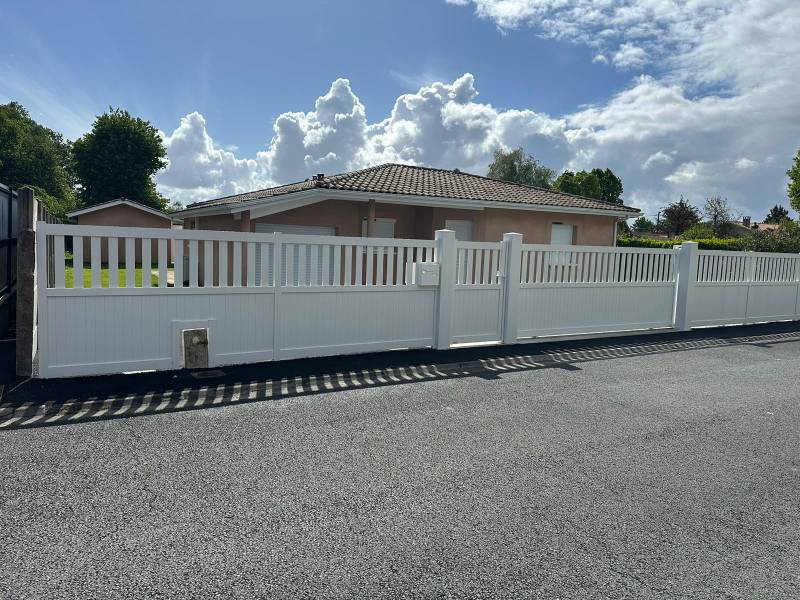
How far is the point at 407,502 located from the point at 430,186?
12998mm

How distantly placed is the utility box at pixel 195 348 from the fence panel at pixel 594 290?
4946 millimetres

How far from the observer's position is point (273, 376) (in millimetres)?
6500

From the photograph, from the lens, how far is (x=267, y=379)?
637 cm

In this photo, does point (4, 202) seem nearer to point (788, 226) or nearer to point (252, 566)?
point (252, 566)

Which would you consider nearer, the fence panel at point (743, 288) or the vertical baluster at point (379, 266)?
the vertical baluster at point (379, 266)

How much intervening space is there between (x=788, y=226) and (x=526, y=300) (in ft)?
67.7

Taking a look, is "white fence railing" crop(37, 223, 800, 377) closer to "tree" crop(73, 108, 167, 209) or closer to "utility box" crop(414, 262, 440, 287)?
"utility box" crop(414, 262, 440, 287)

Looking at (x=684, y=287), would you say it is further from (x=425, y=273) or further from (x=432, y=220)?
(x=432, y=220)

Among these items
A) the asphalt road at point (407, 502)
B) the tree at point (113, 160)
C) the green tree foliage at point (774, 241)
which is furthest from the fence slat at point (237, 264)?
the tree at point (113, 160)

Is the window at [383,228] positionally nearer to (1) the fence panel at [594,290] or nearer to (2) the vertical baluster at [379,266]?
(1) the fence panel at [594,290]

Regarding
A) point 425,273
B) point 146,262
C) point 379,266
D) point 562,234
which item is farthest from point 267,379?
point 562,234

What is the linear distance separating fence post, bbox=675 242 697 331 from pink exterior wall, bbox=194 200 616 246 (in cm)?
541

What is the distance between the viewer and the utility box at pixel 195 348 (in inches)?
258

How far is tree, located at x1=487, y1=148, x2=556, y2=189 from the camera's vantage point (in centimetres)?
5069
